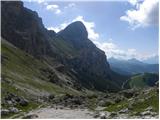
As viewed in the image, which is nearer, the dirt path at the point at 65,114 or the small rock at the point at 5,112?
the dirt path at the point at 65,114

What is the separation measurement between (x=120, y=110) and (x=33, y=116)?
11.7m

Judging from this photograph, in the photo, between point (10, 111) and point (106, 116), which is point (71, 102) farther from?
point (106, 116)

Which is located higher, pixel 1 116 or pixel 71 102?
pixel 71 102

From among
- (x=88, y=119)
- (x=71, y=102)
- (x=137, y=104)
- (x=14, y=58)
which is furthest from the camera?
(x=14, y=58)

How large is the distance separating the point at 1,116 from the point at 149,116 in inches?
811

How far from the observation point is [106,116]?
45812 millimetres

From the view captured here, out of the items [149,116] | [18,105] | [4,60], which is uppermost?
[4,60]

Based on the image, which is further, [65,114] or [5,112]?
[65,114]

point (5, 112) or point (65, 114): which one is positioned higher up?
point (5, 112)

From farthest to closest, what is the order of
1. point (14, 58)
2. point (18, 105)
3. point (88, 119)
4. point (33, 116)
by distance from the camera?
1. point (14, 58)
2. point (18, 105)
3. point (33, 116)
4. point (88, 119)

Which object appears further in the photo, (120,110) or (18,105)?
(18,105)

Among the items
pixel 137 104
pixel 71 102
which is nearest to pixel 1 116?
pixel 137 104

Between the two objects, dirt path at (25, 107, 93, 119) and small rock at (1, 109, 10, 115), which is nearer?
dirt path at (25, 107, 93, 119)

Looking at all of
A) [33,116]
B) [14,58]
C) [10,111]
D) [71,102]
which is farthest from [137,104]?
[14,58]
